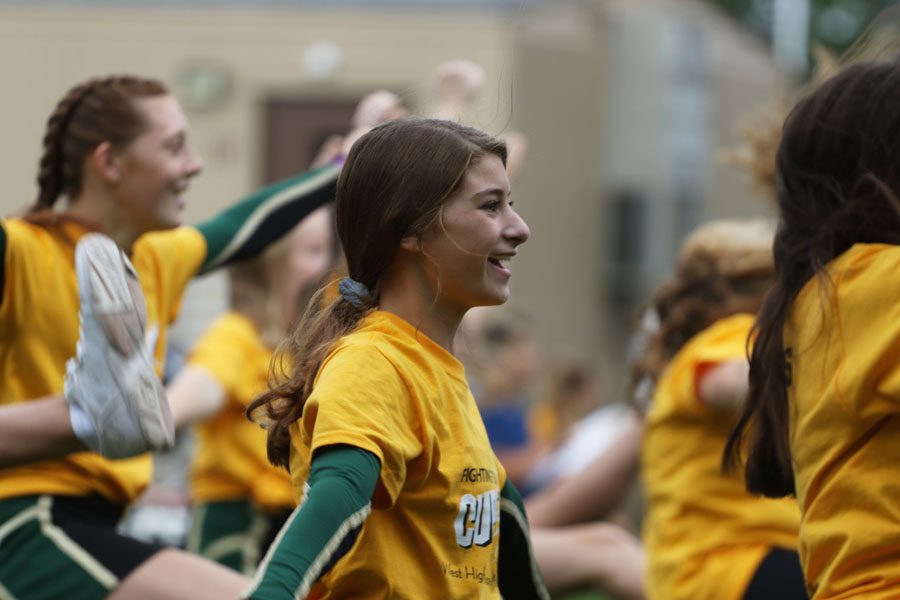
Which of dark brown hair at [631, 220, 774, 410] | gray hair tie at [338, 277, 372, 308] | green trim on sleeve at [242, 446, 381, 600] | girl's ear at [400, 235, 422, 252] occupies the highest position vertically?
girl's ear at [400, 235, 422, 252]

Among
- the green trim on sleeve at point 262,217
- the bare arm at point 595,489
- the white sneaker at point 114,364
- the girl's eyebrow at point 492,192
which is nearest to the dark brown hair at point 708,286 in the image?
the bare arm at point 595,489

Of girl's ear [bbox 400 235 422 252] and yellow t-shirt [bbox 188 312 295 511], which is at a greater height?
girl's ear [bbox 400 235 422 252]

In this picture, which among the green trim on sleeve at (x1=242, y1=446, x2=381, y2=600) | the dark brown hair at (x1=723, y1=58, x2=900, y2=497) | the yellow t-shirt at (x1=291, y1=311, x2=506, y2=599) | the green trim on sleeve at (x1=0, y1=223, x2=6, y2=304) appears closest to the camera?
the green trim on sleeve at (x1=242, y1=446, x2=381, y2=600)

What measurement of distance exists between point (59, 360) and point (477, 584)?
1.33 metres

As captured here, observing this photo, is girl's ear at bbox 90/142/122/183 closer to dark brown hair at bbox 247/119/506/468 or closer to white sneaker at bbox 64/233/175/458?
white sneaker at bbox 64/233/175/458

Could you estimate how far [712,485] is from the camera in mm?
4215

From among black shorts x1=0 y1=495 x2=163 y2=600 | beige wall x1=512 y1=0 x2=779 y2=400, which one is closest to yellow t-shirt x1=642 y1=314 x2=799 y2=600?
black shorts x1=0 y1=495 x2=163 y2=600

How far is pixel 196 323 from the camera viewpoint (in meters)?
15.5

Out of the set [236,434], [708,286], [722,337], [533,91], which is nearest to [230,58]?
[533,91]

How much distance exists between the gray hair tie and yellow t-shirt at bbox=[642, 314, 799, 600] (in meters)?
1.48

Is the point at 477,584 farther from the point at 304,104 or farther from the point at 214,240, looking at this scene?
the point at 304,104

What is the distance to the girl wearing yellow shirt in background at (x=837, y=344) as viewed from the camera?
9.27 feet

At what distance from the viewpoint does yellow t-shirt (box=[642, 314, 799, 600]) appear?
4105 millimetres

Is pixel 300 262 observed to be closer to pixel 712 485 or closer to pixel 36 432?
pixel 712 485
